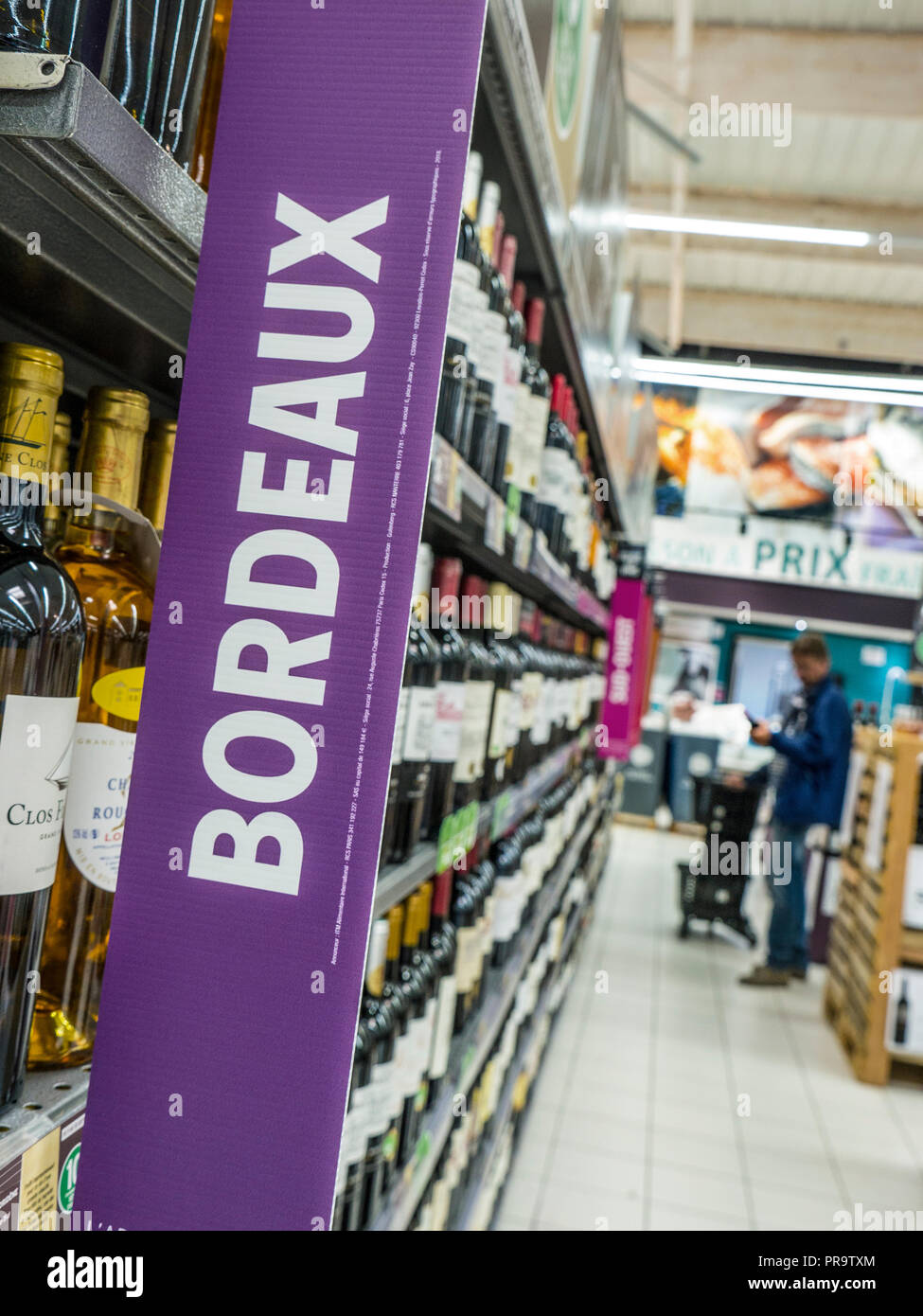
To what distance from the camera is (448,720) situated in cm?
167

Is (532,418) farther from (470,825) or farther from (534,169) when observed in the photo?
(470,825)

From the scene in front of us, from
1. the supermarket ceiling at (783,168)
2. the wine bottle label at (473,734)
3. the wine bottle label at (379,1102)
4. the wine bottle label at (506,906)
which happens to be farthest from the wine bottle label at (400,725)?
the supermarket ceiling at (783,168)

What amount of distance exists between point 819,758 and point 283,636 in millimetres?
5377

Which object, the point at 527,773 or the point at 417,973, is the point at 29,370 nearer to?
the point at 417,973

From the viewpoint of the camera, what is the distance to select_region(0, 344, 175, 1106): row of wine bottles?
722 millimetres

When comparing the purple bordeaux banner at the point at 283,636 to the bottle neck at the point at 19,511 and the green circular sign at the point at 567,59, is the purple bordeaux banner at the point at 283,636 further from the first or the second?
the green circular sign at the point at 567,59

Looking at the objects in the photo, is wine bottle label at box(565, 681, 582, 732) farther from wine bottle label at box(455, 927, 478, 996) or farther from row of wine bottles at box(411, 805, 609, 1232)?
wine bottle label at box(455, 927, 478, 996)

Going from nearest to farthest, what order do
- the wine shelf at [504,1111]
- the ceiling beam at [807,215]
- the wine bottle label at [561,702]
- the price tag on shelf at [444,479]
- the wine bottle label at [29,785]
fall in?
the wine bottle label at [29,785], the price tag on shelf at [444,479], the wine shelf at [504,1111], the wine bottle label at [561,702], the ceiling beam at [807,215]

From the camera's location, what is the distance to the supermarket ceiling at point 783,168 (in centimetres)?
705

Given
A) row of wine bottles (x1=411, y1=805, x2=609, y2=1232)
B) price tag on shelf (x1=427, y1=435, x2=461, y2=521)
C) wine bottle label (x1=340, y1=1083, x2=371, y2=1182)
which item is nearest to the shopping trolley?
row of wine bottles (x1=411, y1=805, x2=609, y2=1232)

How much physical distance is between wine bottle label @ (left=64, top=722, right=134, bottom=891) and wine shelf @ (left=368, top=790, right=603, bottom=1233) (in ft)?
2.53

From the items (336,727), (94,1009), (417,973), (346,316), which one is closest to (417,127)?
(346,316)

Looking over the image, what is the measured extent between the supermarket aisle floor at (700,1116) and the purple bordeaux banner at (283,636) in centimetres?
257

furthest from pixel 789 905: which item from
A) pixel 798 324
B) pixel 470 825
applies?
pixel 798 324
